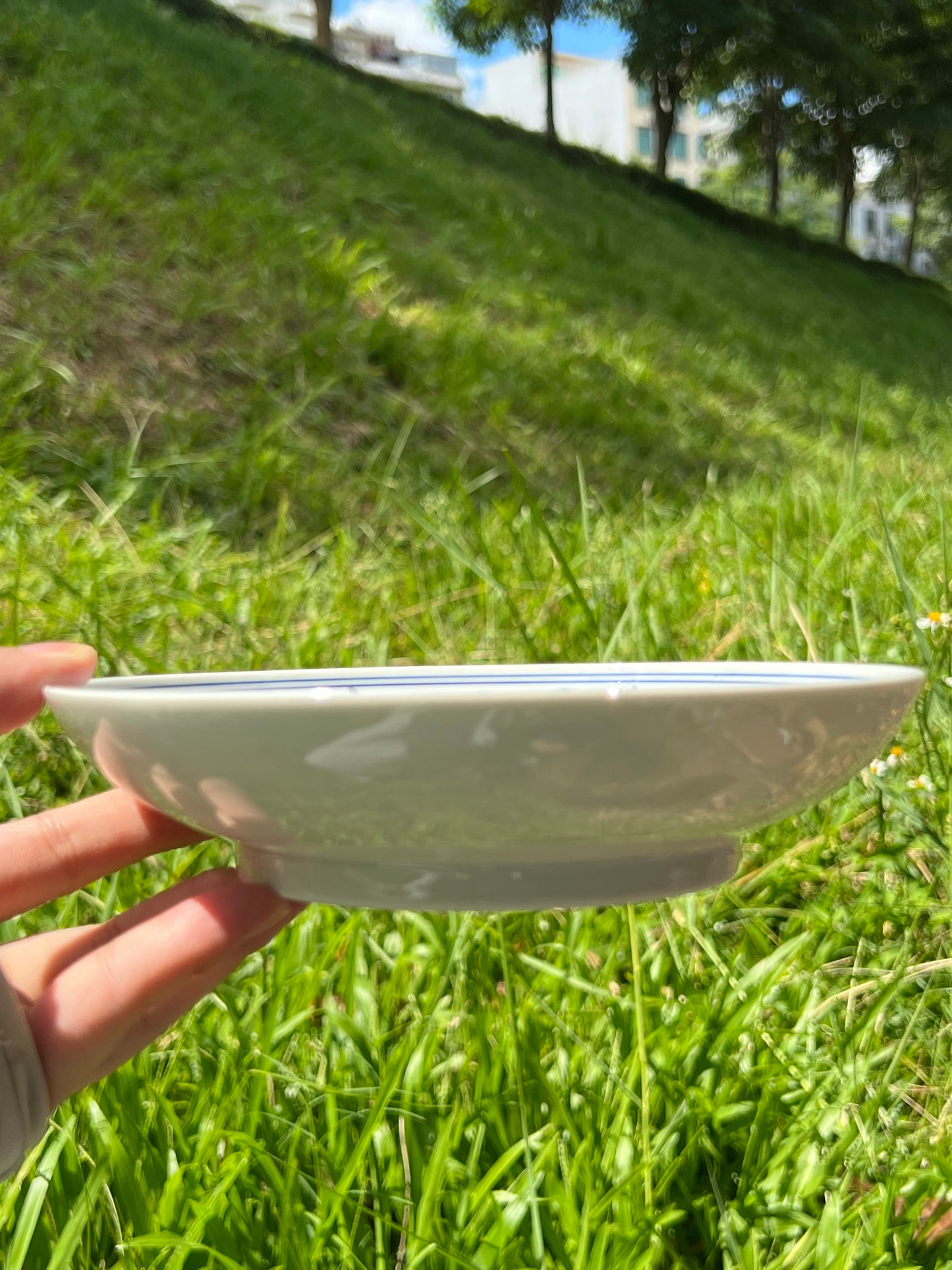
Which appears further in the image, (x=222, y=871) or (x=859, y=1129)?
(x=859, y=1129)

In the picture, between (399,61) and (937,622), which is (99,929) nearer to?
(937,622)

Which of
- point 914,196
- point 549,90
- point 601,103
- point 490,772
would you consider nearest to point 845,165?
point 914,196

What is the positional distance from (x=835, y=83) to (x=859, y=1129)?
869 inches

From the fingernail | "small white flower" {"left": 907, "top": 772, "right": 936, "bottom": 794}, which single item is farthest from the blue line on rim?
"small white flower" {"left": 907, "top": 772, "right": 936, "bottom": 794}

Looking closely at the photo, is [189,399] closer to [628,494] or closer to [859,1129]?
[628,494]

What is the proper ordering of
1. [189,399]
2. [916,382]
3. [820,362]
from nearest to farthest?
[189,399]
[820,362]
[916,382]

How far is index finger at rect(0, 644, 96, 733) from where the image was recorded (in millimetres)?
712

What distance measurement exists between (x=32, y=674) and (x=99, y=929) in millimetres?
179

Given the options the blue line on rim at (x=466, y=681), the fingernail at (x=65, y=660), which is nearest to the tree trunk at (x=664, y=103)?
the blue line on rim at (x=466, y=681)

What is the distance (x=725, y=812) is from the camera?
56 centimetres

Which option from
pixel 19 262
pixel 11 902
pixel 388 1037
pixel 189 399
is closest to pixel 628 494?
pixel 189 399

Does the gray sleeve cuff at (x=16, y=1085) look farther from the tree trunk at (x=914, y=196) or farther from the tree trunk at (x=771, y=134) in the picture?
the tree trunk at (x=914, y=196)

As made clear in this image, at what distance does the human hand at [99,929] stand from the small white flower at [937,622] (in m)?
0.86

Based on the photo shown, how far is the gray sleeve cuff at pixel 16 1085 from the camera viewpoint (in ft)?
1.98
